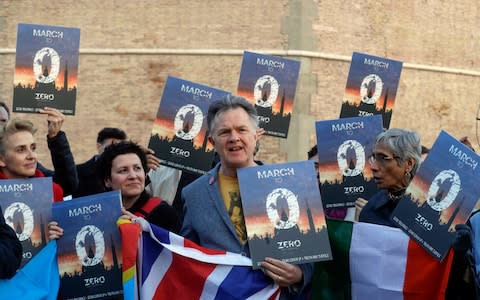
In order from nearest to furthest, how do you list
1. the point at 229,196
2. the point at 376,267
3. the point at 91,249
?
1. the point at 229,196
2. the point at 376,267
3. the point at 91,249

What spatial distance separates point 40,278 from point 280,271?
1389 millimetres

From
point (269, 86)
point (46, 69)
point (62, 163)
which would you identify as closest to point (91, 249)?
point (62, 163)

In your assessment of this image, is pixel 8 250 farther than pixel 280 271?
No

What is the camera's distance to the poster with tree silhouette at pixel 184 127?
294 inches

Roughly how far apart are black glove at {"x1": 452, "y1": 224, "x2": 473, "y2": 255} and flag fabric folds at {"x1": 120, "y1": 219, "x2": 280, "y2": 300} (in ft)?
3.22

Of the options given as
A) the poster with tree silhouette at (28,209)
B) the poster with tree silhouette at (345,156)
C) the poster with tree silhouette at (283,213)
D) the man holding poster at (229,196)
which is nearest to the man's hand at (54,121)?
the poster with tree silhouette at (28,209)

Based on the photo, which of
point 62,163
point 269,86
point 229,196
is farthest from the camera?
point 269,86

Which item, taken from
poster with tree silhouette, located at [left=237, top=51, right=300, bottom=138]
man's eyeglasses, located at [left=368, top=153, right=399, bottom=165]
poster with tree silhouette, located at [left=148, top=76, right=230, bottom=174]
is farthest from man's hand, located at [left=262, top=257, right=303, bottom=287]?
poster with tree silhouette, located at [left=237, top=51, right=300, bottom=138]

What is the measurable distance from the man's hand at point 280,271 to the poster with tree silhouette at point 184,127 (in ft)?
8.00

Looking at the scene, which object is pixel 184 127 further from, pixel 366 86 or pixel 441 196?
pixel 441 196

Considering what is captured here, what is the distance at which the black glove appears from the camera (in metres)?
5.20

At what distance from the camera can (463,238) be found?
17.1 feet

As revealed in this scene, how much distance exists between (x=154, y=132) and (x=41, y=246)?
215 cm

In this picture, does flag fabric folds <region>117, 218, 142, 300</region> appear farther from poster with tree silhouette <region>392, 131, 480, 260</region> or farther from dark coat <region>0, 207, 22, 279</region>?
poster with tree silhouette <region>392, 131, 480, 260</region>
